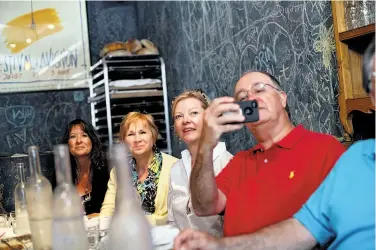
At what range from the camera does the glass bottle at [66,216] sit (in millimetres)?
1167

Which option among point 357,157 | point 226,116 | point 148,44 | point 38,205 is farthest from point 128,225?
point 148,44

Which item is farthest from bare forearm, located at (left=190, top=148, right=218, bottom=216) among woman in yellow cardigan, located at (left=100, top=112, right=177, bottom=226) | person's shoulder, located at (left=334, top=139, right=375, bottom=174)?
woman in yellow cardigan, located at (left=100, top=112, right=177, bottom=226)

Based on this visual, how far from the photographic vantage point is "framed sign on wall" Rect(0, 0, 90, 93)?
4762 millimetres

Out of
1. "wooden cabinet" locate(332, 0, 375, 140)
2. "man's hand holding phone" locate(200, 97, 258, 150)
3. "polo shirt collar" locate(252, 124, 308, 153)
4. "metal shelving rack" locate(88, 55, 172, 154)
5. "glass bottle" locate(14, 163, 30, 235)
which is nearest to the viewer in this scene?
"man's hand holding phone" locate(200, 97, 258, 150)

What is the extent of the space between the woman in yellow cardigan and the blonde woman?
13.1 inches

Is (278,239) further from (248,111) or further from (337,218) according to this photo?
Result: (248,111)

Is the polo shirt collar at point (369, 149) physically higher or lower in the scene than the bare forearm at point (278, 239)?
higher

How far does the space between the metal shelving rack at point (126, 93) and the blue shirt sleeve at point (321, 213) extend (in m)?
3.21

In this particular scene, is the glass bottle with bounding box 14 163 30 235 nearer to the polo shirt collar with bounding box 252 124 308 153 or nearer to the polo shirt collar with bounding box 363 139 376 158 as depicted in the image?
the polo shirt collar with bounding box 252 124 308 153

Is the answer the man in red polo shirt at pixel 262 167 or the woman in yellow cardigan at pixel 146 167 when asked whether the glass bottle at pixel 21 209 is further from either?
the man in red polo shirt at pixel 262 167

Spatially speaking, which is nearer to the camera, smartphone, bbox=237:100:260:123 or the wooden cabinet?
smartphone, bbox=237:100:260:123

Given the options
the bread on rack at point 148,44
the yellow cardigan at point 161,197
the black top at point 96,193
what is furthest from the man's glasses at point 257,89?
the bread on rack at point 148,44

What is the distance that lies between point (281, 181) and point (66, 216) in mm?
725

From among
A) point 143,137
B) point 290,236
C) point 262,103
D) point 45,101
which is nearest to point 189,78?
point 143,137
